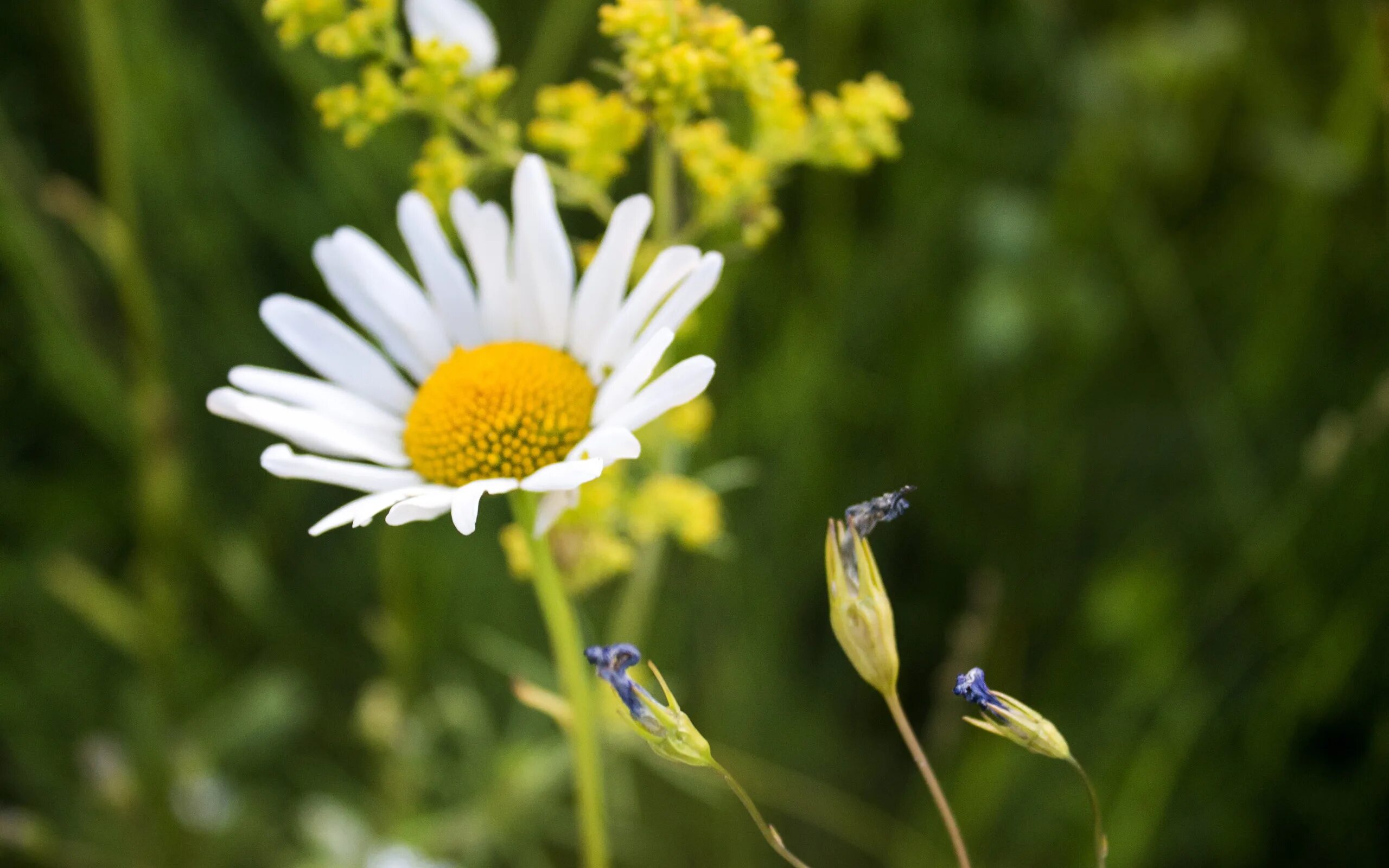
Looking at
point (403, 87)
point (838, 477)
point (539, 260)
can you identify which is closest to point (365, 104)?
point (403, 87)

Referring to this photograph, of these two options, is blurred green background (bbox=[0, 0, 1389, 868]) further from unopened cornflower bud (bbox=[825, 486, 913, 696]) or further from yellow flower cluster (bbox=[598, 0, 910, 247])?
unopened cornflower bud (bbox=[825, 486, 913, 696])

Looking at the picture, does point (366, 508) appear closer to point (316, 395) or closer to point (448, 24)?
point (316, 395)

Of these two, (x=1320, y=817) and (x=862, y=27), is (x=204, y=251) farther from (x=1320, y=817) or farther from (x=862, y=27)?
(x=1320, y=817)

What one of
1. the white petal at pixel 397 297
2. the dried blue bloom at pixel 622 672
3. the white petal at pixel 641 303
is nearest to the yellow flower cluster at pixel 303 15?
the white petal at pixel 397 297

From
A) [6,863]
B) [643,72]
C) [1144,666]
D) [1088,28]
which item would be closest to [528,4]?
[1088,28]

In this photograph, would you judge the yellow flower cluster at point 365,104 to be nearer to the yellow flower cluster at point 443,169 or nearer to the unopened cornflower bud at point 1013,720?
the yellow flower cluster at point 443,169

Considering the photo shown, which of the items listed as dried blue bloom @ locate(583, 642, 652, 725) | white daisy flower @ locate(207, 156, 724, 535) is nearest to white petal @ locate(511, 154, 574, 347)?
white daisy flower @ locate(207, 156, 724, 535)
